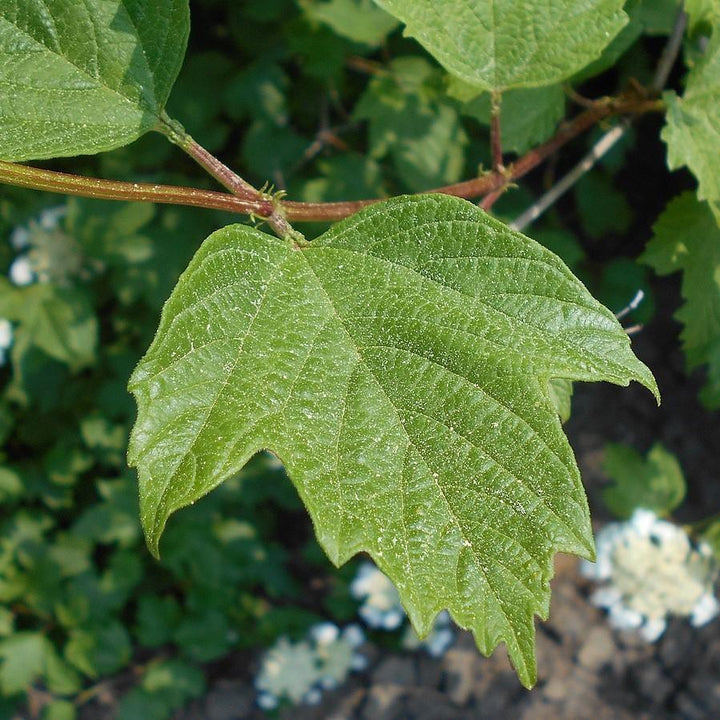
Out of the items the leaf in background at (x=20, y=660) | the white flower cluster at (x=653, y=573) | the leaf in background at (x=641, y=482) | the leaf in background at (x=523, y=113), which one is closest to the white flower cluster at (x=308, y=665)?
the leaf in background at (x=20, y=660)

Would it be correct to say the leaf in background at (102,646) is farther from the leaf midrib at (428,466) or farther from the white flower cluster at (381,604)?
the leaf midrib at (428,466)

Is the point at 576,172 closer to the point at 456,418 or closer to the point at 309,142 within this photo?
the point at 456,418

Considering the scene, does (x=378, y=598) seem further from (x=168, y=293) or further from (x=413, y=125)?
(x=413, y=125)

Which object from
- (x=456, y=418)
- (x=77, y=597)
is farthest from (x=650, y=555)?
(x=77, y=597)

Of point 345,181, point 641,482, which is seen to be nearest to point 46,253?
point 345,181

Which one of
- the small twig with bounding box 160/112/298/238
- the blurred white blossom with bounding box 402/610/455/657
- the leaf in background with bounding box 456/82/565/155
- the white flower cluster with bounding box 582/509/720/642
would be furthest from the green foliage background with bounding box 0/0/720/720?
the small twig with bounding box 160/112/298/238

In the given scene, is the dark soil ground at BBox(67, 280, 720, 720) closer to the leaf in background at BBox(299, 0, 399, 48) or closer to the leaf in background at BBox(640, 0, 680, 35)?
the leaf in background at BBox(640, 0, 680, 35)
